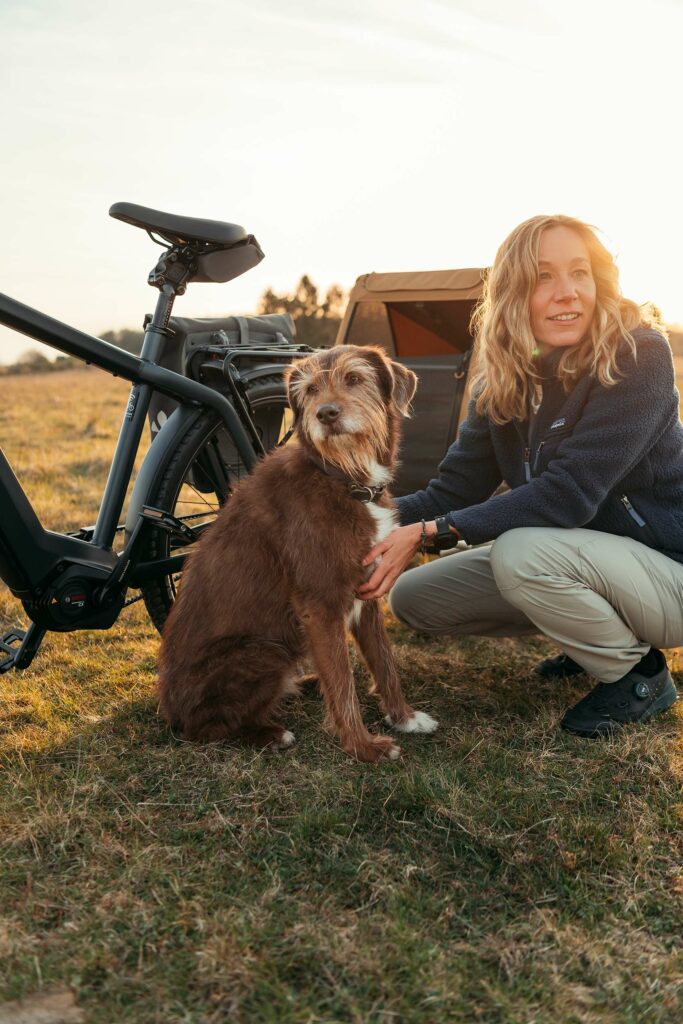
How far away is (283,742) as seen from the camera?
9.73 feet

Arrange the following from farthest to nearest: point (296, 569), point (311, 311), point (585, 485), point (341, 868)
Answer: point (311, 311) → point (585, 485) → point (296, 569) → point (341, 868)

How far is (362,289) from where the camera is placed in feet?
18.1

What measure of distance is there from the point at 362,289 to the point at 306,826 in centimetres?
395

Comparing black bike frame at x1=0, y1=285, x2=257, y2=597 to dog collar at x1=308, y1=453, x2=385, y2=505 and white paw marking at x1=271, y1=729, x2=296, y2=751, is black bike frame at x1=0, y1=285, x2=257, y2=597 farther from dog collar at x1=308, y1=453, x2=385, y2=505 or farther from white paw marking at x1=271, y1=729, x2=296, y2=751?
white paw marking at x1=271, y1=729, x2=296, y2=751

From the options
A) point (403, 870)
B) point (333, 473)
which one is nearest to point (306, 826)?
point (403, 870)

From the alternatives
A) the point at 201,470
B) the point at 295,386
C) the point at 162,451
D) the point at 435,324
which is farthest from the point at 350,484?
the point at 435,324

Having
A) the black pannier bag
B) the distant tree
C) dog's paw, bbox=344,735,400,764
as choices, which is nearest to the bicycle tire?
the black pannier bag

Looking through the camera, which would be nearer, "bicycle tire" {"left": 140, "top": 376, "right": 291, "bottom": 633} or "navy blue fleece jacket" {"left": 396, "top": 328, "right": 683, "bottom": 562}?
"navy blue fleece jacket" {"left": 396, "top": 328, "right": 683, "bottom": 562}

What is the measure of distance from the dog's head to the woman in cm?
34

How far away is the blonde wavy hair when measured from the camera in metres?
2.99

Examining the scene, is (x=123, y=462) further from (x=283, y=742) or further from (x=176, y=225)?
(x=283, y=742)

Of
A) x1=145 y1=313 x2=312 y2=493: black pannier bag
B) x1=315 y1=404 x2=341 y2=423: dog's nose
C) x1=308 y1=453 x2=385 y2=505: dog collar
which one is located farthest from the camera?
x1=145 y1=313 x2=312 y2=493: black pannier bag

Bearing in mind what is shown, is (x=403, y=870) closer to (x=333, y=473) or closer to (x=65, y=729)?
(x=333, y=473)

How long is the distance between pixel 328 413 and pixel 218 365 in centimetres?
107
